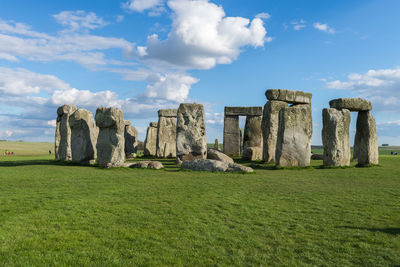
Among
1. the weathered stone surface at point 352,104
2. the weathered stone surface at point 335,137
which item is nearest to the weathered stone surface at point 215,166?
the weathered stone surface at point 335,137

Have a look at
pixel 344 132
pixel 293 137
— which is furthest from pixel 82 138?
pixel 344 132

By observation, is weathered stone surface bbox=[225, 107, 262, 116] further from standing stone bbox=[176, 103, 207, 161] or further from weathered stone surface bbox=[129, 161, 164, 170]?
weathered stone surface bbox=[129, 161, 164, 170]

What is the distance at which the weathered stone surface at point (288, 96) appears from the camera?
1672 centimetres

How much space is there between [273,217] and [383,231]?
1.60 metres

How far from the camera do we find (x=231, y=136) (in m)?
22.8

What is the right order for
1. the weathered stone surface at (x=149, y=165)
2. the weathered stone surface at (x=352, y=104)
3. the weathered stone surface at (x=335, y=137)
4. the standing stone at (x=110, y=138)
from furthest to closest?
the weathered stone surface at (x=352, y=104) → the weathered stone surface at (x=335, y=137) → the standing stone at (x=110, y=138) → the weathered stone surface at (x=149, y=165)

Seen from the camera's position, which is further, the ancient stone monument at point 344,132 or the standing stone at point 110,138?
the ancient stone monument at point 344,132

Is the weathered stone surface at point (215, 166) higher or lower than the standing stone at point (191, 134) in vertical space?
lower

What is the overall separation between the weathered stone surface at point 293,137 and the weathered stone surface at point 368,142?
3.45 m

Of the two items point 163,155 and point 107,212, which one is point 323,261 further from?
point 163,155

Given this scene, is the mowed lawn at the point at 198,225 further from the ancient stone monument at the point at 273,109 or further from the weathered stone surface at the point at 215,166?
the ancient stone monument at the point at 273,109

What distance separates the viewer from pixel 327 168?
44.0ft

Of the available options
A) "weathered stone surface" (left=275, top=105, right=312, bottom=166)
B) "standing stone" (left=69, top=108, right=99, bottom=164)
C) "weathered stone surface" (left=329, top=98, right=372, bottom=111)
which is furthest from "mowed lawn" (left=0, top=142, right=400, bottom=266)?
"weathered stone surface" (left=329, top=98, right=372, bottom=111)

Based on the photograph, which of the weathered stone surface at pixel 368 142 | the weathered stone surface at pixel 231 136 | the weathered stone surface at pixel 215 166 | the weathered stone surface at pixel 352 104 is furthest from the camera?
the weathered stone surface at pixel 231 136
